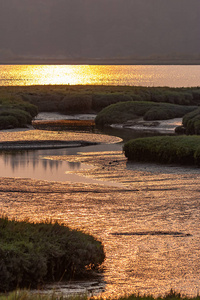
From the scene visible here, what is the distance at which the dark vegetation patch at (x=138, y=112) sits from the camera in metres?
42.0

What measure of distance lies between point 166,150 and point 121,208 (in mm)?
8663

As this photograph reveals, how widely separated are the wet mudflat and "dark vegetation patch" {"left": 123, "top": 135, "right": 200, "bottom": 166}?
108cm

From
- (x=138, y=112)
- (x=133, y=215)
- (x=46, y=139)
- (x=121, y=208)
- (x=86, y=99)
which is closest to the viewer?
(x=133, y=215)

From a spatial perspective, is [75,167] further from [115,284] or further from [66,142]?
[115,284]

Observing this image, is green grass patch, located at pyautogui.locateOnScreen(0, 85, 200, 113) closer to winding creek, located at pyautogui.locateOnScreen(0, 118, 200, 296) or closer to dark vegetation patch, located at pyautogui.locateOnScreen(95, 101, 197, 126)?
dark vegetation patch, located at pyautogui.locateOnScreen(95, 101, 197, 126)

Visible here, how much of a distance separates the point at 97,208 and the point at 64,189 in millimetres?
2876

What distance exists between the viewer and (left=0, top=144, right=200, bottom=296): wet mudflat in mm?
10000

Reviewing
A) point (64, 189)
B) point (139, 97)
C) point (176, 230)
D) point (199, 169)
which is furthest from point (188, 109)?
point (176, 230)

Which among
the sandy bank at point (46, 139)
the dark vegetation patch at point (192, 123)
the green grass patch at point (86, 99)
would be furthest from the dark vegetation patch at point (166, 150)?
the green grass patch at point (86, 99)

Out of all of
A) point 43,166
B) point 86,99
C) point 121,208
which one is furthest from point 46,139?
point 86,99

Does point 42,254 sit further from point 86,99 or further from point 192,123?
point 86,99

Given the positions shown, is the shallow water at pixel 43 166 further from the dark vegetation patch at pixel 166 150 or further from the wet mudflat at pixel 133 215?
the dark vegetation patch at pixel 166 150

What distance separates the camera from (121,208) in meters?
15.1

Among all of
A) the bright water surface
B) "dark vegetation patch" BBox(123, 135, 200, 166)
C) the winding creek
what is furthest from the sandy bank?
the bright water surface
